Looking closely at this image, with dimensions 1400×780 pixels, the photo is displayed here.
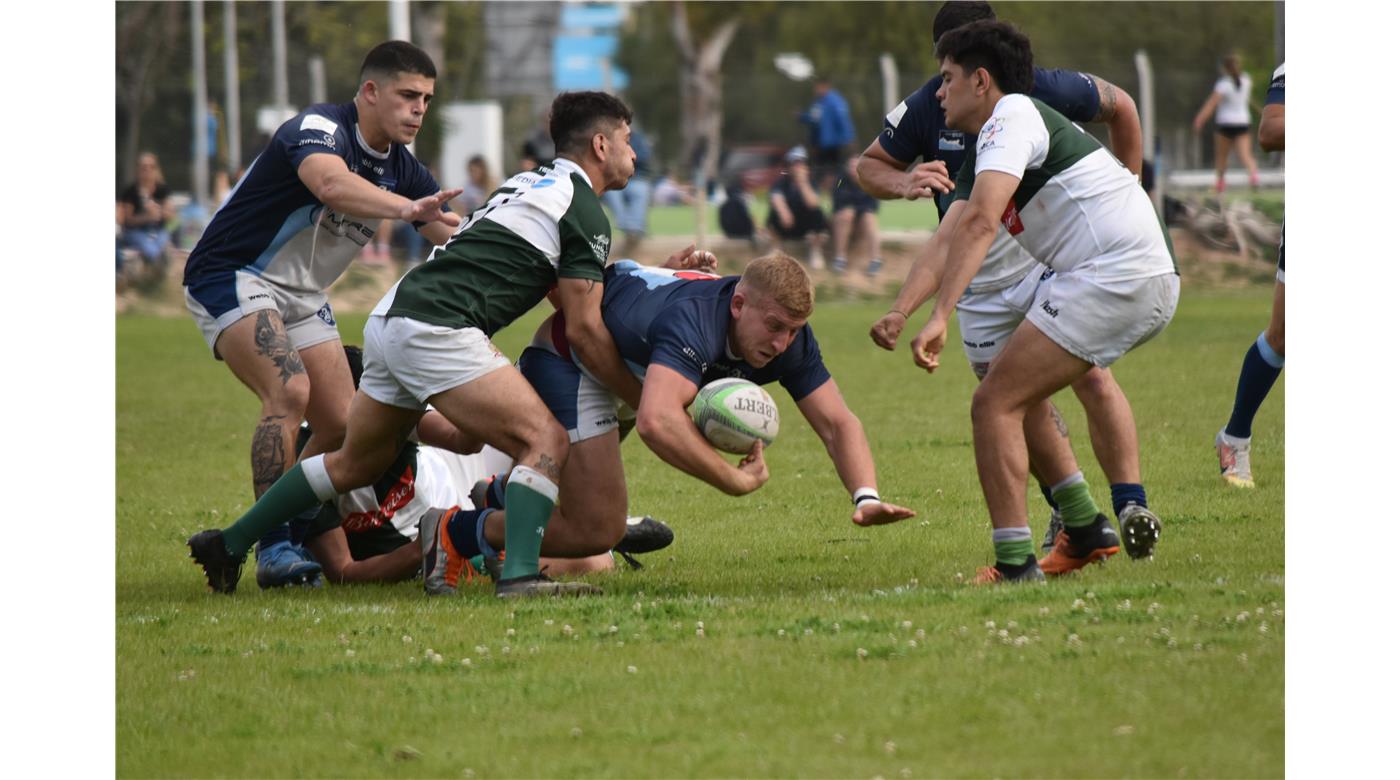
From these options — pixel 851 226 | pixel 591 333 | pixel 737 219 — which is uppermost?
pixel 591 333

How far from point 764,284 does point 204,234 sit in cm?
323

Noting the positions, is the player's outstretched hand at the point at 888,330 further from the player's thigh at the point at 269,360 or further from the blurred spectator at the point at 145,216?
the blurred spectator at the point at 145,216

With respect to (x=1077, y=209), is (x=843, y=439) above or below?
below

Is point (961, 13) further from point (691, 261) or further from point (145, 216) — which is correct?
point (145, 216)

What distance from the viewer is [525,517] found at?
686 centimetres

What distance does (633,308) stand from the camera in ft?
22.8

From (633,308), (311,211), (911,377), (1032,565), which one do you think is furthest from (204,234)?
(911,377)

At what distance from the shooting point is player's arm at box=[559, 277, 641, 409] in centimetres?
684

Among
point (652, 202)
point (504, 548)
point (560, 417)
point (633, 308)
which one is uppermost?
point (633, 308)

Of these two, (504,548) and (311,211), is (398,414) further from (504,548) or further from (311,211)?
(311,211)

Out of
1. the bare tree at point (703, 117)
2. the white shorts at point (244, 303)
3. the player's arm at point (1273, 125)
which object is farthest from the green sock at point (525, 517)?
the bare tree at point (703, 117)

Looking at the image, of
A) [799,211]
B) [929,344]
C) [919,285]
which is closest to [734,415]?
[929,344]

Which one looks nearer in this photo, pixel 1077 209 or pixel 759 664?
pixel 759 664

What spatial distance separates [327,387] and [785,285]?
9.43 ft
